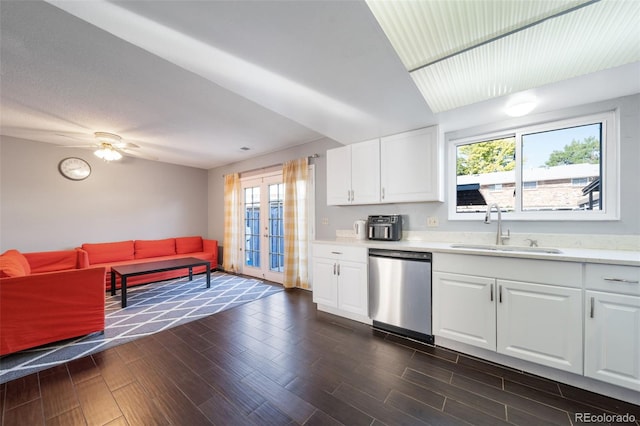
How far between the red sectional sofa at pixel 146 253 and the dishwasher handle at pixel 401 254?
402 centimetres

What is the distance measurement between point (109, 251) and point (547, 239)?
21.2ft

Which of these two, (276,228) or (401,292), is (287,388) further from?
(276,228)

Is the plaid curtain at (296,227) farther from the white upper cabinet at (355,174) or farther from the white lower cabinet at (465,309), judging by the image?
the white lower cabinet at (465,309)

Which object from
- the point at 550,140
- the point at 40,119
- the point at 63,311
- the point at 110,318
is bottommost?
the point at 110,318

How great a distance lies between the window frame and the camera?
78.3 inches

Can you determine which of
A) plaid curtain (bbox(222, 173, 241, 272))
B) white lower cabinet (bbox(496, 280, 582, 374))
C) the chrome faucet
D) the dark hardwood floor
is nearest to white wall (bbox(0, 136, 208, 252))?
plaid curtain (bbox(222, 173, 241, 272))

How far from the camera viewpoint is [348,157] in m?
3.14

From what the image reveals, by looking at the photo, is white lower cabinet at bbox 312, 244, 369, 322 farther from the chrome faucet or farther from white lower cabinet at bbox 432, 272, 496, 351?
the chrome faucet

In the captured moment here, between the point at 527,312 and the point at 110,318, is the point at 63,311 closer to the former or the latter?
the point at 110,318

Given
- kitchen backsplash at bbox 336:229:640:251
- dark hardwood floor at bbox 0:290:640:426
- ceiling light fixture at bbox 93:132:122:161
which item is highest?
ceiling light fixture at bbox 93:132:122:161

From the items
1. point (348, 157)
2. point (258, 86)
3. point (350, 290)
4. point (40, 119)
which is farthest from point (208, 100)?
point (350, 290)

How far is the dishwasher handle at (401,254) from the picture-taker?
222 centimetres

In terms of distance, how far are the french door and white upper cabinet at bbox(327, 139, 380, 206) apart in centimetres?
150

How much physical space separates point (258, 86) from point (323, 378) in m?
2.32
